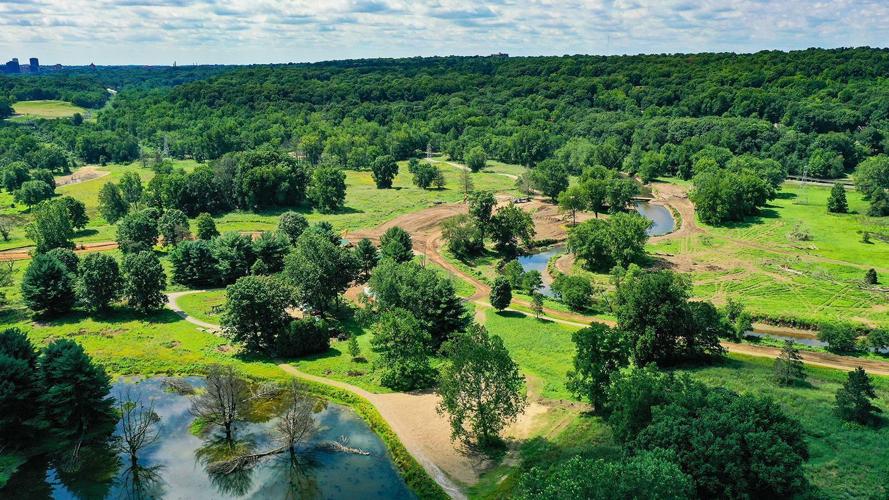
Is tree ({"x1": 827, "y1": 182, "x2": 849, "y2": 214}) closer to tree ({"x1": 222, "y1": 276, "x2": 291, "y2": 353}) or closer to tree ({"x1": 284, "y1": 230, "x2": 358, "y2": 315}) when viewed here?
tree ({"x1": 284, "y1": 230, "x2": 358, "y2": 315})

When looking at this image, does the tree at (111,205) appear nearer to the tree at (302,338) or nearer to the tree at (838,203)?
the tree at (302,338)

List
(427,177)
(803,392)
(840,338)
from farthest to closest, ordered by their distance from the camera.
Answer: (427,177)
(840,338)
(803,392)

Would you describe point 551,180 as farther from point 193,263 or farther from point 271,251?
point 193,263

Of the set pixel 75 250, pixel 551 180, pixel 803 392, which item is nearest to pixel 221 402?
pixel 803 392

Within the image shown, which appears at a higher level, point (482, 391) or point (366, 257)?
point (366, 257)

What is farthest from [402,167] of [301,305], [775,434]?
[775,434]

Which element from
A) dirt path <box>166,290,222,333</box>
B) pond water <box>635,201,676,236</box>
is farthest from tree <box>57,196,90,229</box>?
pond water <box>635,201,676,236</box>

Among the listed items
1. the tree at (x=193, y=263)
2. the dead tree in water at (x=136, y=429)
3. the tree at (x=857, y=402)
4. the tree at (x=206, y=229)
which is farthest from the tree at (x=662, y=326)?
the tree at (x=206, y=229)
